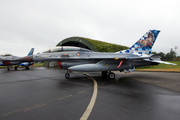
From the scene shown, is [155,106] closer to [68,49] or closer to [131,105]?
[131,105]

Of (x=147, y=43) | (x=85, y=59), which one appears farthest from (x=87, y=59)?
(x=147, y=43)

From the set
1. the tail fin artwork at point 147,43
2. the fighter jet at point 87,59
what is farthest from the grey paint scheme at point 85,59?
the tail fin artwork at point 147,43

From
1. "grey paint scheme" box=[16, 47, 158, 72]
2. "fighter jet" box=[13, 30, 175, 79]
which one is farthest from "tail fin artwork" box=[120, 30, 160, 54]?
"grey paint scheme" box=[16, 47, 158, 72]

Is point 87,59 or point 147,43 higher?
point 147,43

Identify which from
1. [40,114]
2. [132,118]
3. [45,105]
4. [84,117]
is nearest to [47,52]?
[45,105]

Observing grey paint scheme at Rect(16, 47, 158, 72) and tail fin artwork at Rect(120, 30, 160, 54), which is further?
tail fin artwork at Rect(120, 30, 160, 54)

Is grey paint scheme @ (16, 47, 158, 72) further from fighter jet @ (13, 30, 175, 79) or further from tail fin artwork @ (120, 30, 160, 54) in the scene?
tail fin artwork @ (120, 30, 160, 54)

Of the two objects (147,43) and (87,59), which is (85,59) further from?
(147,43)

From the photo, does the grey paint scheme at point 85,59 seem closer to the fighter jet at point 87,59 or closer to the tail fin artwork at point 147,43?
the fighter jet at point 87,59

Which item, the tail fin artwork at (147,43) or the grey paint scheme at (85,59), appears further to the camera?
the tail fin artwork at (147,43)

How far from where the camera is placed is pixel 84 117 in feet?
7.71

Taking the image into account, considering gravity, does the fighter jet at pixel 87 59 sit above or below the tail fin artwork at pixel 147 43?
below

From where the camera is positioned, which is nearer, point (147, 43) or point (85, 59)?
point (85, 59)

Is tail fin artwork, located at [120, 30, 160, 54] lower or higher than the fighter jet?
higher
